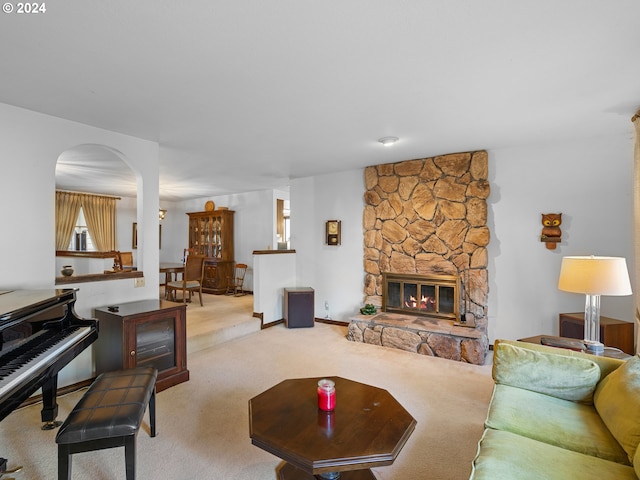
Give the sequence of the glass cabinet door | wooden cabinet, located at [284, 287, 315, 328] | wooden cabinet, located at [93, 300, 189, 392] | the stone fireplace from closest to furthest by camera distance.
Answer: wooden cabinet, located at [93, 300, 189, 392] < the glass cabinet door < the stone fireplace < wooden cabinet, located at [284, 287, 315, 328]

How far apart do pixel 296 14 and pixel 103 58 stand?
4.05ft

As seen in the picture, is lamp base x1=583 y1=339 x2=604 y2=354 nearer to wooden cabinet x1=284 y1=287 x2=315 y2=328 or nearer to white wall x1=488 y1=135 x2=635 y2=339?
white wall x1=488 y1=135 x2=635 y2=339

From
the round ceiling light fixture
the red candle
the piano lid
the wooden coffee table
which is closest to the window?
the piano lid

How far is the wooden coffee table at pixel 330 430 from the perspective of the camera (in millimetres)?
1326

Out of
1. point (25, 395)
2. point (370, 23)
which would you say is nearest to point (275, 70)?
point (370, 23)

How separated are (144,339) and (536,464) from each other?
289 cm

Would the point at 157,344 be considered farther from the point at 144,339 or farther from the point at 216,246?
the point at 216,246

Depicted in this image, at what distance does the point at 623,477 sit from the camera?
1.23 metres

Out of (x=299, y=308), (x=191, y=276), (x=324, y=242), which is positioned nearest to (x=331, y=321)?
(x=299, y=308)

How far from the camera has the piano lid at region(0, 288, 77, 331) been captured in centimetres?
169

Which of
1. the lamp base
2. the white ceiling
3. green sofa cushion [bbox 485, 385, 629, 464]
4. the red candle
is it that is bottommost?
green sofa cushion [bbox 485, 385, 629, 464]

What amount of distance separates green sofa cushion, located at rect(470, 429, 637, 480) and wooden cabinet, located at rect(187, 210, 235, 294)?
6.38 metres

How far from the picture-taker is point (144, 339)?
284 cm

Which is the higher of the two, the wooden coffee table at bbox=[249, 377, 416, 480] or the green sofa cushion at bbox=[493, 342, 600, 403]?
the green sofa cushion at bbox=[493, 342, 600, 403]
